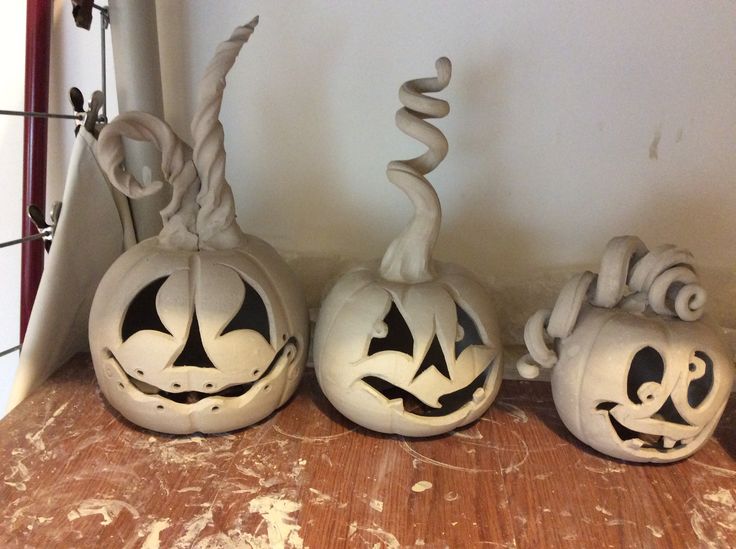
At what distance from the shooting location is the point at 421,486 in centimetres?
62

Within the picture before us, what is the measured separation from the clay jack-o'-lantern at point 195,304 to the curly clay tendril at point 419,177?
0.14 meters

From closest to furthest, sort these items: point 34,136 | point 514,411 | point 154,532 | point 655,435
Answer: point 154,532, point 655,435, point 514,411, point 34,136

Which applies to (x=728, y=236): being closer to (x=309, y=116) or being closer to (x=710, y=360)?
(x=710, y=360)

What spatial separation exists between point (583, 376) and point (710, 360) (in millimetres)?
130

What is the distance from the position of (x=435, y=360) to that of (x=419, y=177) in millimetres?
218

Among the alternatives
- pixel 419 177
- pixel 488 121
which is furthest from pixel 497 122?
pixel 419 177

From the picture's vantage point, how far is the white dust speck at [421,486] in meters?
0.62

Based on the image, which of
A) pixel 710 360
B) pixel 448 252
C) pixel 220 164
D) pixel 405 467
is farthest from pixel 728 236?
pixel 220 164

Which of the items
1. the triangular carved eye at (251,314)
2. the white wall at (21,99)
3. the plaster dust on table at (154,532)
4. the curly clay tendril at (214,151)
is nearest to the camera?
the plaster dust on table at (154,532)

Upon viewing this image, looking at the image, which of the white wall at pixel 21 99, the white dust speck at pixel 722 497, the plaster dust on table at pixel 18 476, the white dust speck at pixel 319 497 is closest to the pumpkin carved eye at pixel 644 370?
the white dust speck at pixel 722 497

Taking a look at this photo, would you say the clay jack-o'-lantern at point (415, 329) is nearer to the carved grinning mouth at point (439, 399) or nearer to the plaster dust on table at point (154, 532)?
→ the carved grinning mouth at point (439, 399)

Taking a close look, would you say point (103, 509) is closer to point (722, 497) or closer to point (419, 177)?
point (419, 177)

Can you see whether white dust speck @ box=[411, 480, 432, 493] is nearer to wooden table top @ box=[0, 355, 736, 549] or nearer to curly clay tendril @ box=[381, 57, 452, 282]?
wooden table top @ box=[0, 355, 736, 549]

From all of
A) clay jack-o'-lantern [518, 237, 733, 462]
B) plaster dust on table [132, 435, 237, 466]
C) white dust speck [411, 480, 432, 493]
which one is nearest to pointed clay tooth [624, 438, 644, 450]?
clay jack-o'-lantern [518, 237, 733, 462]
